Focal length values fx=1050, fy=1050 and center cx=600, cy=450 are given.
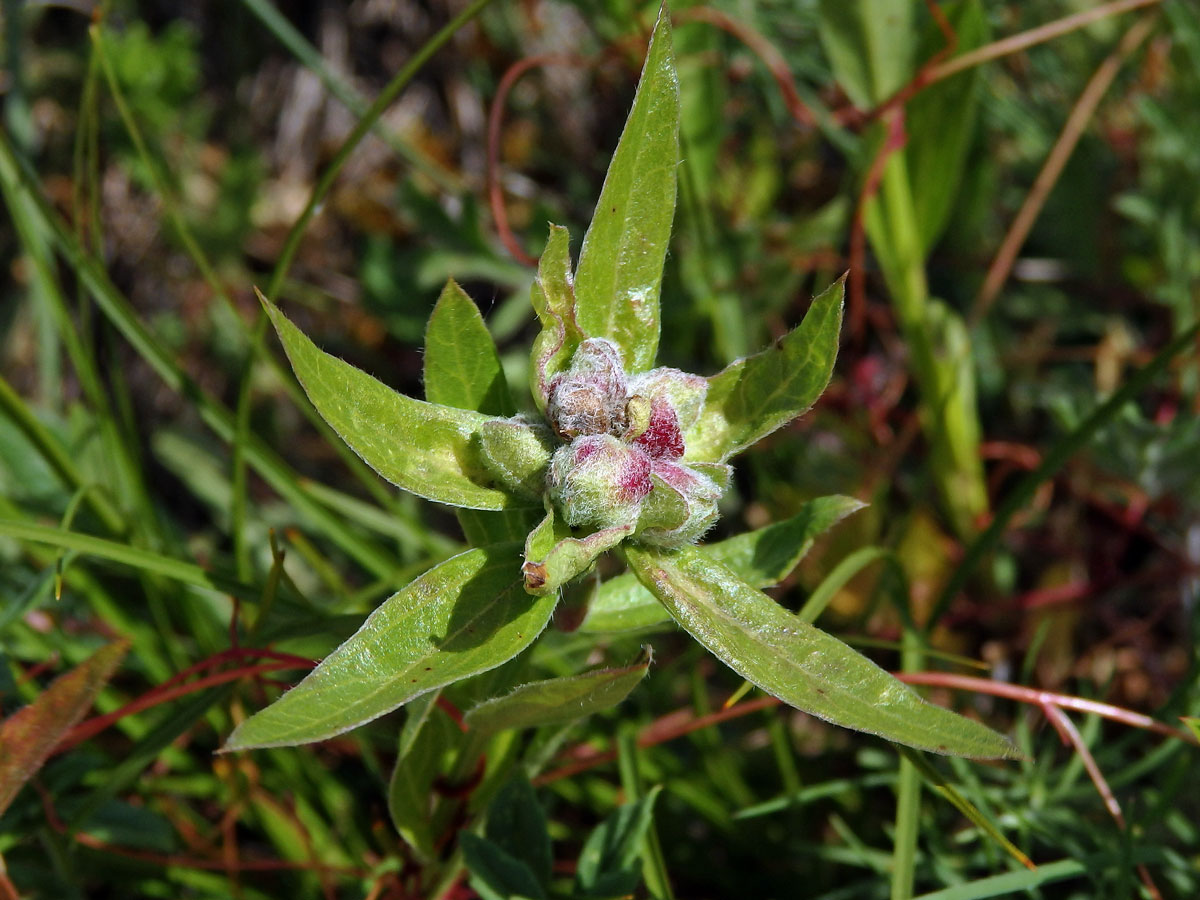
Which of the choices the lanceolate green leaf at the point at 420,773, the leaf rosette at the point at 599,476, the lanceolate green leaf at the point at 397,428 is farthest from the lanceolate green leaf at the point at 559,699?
the lanceolate green leaf at the point at 397,428

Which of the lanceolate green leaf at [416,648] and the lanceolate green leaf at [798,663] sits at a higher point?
the lanceolate green leaf at [416,648]

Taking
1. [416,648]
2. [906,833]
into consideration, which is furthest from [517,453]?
[906,833]

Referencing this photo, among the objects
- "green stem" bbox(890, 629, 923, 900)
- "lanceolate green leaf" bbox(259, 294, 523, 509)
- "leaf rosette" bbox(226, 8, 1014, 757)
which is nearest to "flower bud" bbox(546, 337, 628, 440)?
"leaf rosette" bbox(226, 8, 1014, 757)

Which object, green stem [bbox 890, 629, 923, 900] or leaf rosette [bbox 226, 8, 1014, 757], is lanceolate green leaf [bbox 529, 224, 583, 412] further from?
green stem [bbox 890, 629, 923, 900]

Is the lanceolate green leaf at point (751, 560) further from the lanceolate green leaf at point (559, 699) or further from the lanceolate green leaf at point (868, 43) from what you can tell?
the lanceolate green leaf at point (868, 43)

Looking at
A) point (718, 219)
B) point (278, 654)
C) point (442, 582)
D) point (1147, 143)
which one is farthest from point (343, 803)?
point (1147, 143)

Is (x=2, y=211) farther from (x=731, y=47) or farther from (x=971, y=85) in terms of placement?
(x=971, y=85)
